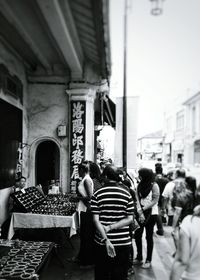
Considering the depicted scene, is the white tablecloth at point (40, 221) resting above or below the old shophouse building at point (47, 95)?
below

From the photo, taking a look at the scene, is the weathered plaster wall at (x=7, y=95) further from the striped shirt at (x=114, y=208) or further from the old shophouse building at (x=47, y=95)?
the striped shirt at (x=114, y=208)

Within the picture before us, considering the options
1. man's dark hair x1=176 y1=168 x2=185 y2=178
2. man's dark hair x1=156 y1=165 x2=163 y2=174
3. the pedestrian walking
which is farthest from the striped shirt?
man's dark hair x1=156 y1=165 x2=163 y2=174

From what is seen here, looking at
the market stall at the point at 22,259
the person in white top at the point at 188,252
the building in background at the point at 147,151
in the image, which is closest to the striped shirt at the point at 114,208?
the market stall at the point at 22,259

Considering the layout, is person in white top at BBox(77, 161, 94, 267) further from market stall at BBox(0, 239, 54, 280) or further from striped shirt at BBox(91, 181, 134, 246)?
striped shirt at BBox(91, 181, 134, 246)

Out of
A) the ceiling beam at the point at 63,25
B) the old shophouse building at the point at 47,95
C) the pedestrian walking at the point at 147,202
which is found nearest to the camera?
the ceiling beam at the point at 63,25

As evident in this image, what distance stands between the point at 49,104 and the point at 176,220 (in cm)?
603

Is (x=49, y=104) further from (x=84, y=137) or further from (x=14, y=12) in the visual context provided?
(x=14, y=12)

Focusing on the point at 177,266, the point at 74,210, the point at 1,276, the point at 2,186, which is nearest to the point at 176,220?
the point at 177,266

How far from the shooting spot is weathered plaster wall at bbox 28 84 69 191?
8.46 meters

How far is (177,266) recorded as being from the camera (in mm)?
2162

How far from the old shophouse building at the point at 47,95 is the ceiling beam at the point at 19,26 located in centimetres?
2

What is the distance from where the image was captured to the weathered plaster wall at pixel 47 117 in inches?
333

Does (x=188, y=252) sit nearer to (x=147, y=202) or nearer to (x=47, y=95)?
(x=147, y=202)

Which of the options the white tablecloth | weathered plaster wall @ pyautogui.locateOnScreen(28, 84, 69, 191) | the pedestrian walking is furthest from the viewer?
weathered plaster wall @ pyautogui.locateOnScreen(28, 84, 69, 191)
